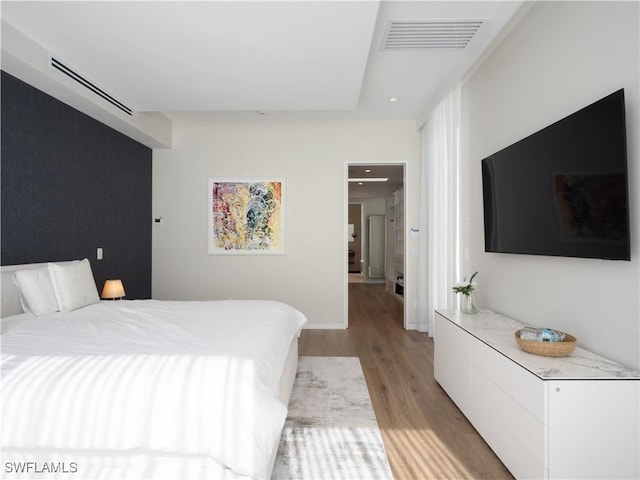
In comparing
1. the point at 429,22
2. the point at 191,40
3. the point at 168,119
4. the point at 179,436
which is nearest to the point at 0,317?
the point at 179,436

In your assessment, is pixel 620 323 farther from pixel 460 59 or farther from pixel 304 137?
pixel 304 137

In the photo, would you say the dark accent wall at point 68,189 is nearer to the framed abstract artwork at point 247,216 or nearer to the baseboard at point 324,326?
the framed abstract artwork at point 247,216

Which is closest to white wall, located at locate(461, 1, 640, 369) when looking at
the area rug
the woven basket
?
the woven basket

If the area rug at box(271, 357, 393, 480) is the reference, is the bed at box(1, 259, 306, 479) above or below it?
above

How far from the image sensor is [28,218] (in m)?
2.72

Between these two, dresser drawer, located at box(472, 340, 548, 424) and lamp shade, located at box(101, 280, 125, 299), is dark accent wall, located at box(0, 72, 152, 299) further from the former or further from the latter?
dresser drawer, located at box(472, 340, 548, 424)

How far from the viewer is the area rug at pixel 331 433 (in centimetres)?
173

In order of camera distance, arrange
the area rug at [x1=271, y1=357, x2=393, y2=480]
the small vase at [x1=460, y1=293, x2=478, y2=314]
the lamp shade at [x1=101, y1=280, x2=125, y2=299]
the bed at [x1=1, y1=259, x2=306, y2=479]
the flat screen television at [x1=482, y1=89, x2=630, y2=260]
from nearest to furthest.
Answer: the bed at [x1=1, y1=259, x2=306, y2=479]
the flat screen television at [x1=482, y1=89, x2=630, y2=260]
the area rug at [x1=271, y1=357, x2=393, y2=480]
the small vase at [x1=460, y1=293, x2=478, y2=314]
the lamp shade at [x1=101, y1=280, x2=125, y2=299]

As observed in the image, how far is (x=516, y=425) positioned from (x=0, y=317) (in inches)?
131

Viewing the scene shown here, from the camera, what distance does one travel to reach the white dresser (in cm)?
143

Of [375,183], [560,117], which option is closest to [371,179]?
[375,183]

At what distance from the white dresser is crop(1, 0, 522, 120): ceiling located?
2.25 m

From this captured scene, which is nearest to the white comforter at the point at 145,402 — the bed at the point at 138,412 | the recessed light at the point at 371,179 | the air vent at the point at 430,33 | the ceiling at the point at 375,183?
the bed at the point at 138,412

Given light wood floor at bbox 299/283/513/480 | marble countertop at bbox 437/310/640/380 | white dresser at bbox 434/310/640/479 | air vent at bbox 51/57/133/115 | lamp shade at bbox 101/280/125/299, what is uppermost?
air vent at bbox 51/57/133/115
